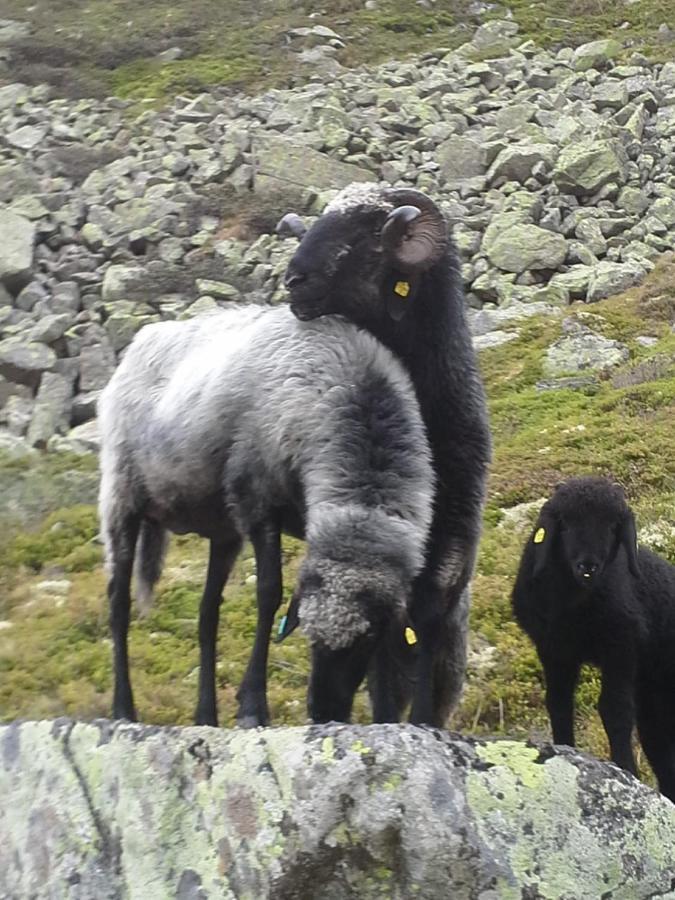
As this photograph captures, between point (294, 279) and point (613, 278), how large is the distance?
68.1 ft

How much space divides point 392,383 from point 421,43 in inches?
1625

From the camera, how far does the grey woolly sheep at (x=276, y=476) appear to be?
5613mm

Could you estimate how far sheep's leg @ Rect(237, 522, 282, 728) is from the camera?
6.20 metres

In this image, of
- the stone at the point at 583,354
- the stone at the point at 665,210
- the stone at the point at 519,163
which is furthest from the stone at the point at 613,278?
the stone at the point at 519,163

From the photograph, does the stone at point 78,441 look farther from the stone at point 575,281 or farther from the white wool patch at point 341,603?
the white wool patch at point 341,603

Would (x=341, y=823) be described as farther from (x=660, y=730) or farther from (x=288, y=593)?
(x=288, y=593)

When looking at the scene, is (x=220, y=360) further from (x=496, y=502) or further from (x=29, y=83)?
(x=29, y=83)

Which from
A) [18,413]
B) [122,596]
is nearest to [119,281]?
[18,413]

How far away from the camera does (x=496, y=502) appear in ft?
46.9

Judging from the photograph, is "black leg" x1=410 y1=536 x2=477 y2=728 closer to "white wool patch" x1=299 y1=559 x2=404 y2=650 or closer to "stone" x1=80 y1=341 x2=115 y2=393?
"white wool patch" x1=299 y1=559 x2=404 y2=650

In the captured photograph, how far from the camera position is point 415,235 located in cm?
692

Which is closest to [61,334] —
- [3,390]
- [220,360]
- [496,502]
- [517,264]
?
[3,390]

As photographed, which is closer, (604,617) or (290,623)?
(290,623)

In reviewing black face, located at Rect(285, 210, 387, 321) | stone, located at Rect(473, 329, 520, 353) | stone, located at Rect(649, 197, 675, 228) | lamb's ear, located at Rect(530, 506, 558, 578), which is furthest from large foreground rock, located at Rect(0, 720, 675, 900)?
stone, located at Rect(649, 197, 675, 228)
